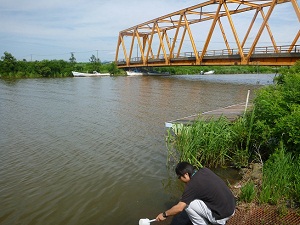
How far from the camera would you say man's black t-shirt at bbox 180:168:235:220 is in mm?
3666

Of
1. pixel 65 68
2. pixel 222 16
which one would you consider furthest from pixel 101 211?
pixel 65 68

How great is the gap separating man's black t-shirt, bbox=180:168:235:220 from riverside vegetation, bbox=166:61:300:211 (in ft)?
5.11

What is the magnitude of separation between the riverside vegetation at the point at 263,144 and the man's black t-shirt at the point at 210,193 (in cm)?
156

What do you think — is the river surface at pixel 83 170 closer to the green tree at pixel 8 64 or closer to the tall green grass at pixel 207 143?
the tall green grass at pixel 207 143

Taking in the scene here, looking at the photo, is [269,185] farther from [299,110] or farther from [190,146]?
[190,146]

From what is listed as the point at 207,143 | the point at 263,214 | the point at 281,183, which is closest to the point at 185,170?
the point at 263,214

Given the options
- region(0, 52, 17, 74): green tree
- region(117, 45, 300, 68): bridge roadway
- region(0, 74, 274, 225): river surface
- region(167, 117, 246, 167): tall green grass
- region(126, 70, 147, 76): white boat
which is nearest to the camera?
region(0, 74, 274, 225): river surface

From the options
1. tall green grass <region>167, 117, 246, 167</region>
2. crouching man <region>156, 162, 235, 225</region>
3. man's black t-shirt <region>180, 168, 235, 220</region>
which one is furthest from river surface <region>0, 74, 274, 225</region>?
man's black t-shirt <region>180, 168, 235, 220</region>

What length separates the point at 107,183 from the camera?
7035mm

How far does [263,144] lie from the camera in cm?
728

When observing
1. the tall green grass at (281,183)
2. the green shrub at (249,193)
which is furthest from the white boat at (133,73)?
the green shrub at (249,193)

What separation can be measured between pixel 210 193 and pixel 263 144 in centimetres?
420

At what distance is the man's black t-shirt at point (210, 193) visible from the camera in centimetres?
367

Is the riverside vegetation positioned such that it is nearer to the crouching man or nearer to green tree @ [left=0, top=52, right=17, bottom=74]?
the crouching man
